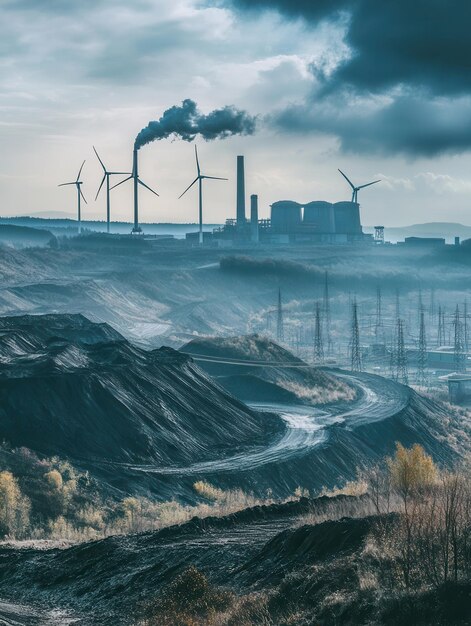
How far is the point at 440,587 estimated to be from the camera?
67.7ft

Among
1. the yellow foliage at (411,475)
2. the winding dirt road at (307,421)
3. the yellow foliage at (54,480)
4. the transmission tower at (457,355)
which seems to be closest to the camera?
the yellow foliage at (411,475)

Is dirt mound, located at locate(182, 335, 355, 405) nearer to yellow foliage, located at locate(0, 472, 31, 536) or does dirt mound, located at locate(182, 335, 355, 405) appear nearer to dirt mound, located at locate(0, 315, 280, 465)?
dirt mound, located at locate(0, 315, 280, 465)

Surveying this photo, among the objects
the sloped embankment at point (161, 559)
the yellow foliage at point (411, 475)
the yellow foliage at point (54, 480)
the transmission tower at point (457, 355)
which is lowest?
the transmission tower at point (457, 355)

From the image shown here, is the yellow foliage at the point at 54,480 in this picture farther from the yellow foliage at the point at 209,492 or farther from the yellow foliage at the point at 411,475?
the yellow foliage at the point at 411,475

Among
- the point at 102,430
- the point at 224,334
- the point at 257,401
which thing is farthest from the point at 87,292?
the point at 102,430

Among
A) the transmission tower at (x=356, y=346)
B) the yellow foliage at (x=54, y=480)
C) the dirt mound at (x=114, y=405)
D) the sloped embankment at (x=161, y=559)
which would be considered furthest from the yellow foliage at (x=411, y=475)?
the transmission tower at (x=356, y=346)

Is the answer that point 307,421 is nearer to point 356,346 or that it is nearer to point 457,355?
point 356,346

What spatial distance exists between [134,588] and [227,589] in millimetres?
3919

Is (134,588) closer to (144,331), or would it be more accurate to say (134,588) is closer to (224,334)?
(144,331)

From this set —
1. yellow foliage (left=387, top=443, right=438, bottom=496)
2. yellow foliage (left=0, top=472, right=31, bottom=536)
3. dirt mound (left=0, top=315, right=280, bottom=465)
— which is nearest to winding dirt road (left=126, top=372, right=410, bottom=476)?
dirt mound (left=0, top=315, right=280, bottom=465)

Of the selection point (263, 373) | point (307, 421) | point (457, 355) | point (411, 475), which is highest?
point (411, 475)

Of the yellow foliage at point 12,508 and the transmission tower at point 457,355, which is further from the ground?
the yellow foliage at point 12,508

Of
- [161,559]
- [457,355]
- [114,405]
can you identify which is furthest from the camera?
[457,355]

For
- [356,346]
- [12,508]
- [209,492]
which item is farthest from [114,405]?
[356,346]
